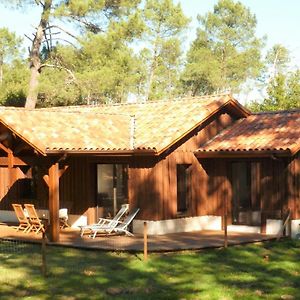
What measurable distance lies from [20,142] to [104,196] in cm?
347

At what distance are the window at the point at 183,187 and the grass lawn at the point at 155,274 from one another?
385 cm

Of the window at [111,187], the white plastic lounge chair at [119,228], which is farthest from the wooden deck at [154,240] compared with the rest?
the window at [111,187]

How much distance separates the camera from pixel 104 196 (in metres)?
20.4

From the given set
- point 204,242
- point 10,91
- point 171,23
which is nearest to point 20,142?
point 204,242

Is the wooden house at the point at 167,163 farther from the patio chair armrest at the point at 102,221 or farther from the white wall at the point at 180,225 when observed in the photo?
the patio chair armrest at the point at 102,221

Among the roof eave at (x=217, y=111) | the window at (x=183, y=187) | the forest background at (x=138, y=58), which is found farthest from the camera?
the forest background at (x=138, y=58)

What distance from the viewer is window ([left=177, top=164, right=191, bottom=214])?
64.1 feet

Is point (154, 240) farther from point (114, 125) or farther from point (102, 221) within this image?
point (114, 125)

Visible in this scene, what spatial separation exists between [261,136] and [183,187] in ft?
9.64

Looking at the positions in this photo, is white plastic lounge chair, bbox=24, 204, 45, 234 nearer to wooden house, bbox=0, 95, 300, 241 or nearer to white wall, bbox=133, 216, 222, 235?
wooden house, bbox=0, 95, 300, 241

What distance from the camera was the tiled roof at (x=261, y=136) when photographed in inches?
706

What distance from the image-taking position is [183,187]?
19.7 meters

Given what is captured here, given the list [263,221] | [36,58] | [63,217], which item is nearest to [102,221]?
[63,217]

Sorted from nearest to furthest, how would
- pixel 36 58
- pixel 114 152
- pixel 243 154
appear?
1. pixel 114 152
2. pixel 243 154
3. pixel 36 58
